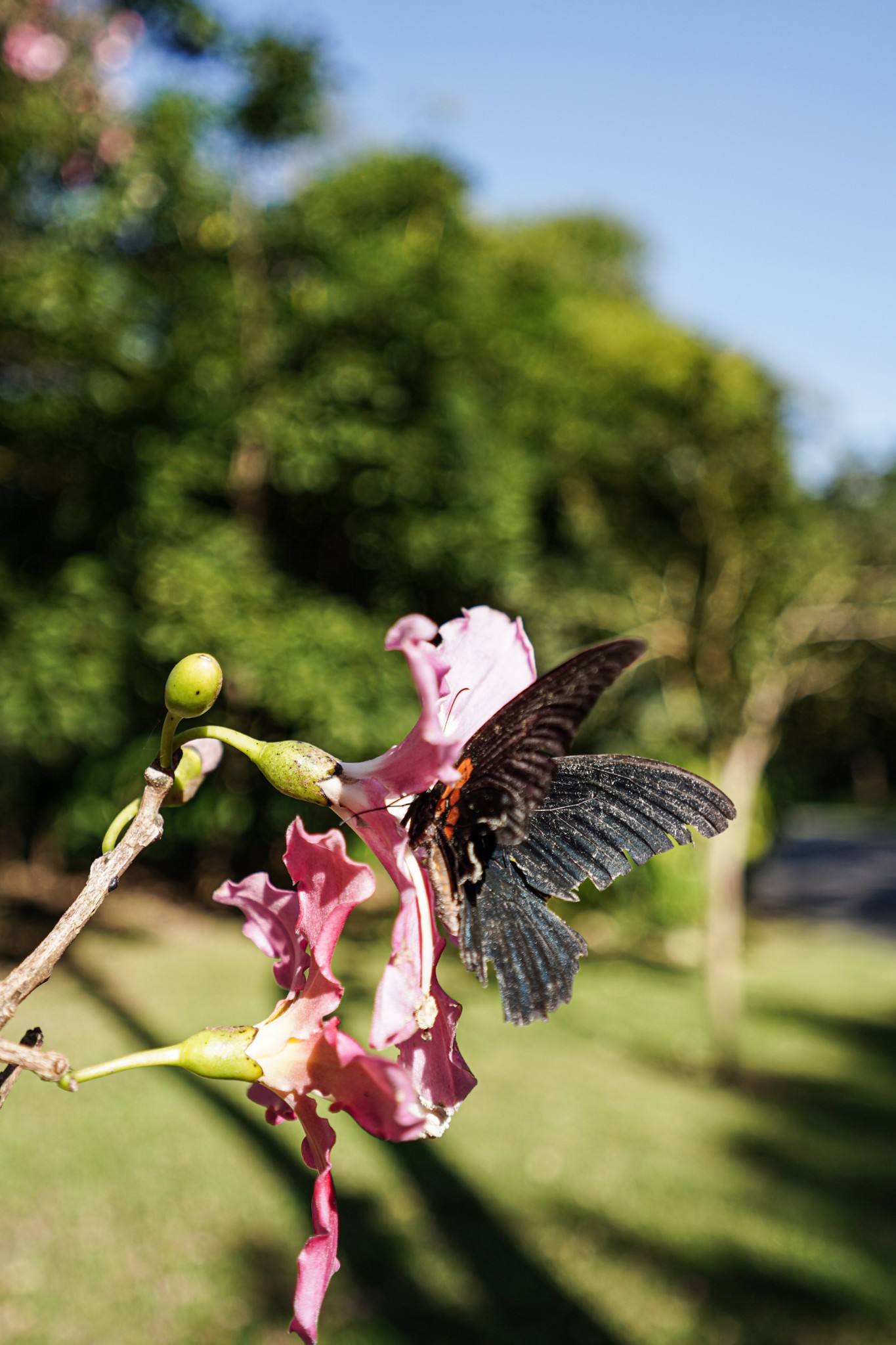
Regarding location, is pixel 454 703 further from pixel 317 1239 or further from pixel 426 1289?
pixel 426 1289

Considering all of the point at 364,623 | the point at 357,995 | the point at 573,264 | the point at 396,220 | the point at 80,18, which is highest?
the point at 573,264

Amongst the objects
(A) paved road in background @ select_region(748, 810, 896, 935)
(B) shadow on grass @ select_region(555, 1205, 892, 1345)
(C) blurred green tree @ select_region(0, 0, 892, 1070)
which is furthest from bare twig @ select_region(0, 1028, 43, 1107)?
(A) paved road in background @ select_region(748, 810, 896, 935)

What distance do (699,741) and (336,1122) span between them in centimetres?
440

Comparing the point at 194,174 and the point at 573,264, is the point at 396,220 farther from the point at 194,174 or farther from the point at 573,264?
the point at 573,264

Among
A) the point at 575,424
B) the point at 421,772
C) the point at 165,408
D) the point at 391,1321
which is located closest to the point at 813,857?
the point at 575,424

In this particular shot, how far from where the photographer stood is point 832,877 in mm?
17047

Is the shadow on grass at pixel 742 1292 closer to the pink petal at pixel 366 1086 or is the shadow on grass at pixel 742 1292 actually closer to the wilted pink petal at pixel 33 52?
the pink petal at pixel 366 1086

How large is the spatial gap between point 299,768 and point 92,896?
162 millimetres

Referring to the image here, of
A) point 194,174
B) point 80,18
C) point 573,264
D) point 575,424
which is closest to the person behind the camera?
point 80,18

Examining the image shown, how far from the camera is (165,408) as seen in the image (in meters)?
8.61

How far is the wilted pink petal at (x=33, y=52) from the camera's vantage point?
6715 millimetres

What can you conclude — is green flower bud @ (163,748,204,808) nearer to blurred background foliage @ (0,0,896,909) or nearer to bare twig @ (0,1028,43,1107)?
bare twig @ (0,1028,43,1107)

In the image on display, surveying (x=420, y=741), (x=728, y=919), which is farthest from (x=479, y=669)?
(x=728, y=919)

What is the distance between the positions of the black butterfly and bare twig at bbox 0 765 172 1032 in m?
0.17
